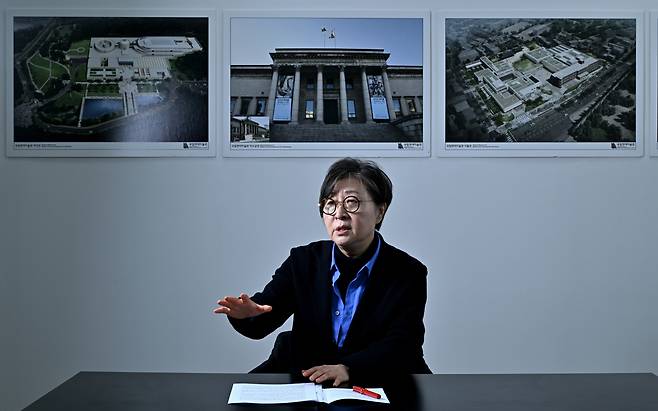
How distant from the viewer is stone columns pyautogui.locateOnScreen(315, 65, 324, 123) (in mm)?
3785

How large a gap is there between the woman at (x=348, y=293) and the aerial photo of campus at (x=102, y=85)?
51.8 inches

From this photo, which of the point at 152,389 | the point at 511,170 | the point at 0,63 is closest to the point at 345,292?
the point at 152,389

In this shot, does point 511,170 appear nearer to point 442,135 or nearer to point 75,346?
point 442,135

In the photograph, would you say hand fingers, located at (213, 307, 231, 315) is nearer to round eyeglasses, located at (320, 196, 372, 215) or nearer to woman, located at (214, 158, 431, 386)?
woman, located at (214, 158, 431, 386)

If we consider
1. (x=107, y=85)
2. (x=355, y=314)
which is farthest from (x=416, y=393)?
(x=107, y=85)

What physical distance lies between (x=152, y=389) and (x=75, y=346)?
191cm

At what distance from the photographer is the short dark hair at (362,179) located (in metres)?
2.61

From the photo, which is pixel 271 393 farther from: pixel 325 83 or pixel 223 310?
pixel 325 83

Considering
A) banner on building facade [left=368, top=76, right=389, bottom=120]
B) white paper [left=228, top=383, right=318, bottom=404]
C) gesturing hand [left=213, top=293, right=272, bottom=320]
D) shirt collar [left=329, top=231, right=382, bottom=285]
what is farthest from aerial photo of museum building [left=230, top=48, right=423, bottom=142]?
white paper [left=228, top=383, right=318, bottom=404]

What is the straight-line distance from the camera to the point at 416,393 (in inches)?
79.3

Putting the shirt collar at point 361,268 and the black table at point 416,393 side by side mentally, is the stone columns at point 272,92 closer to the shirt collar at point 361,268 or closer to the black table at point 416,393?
the shirt collar at point 361,268

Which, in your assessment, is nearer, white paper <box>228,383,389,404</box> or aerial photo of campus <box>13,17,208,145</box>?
white paper <box>228,383,389,404</box>

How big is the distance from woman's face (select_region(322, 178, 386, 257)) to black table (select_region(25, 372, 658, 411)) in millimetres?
537

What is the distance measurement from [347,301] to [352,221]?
26cm
